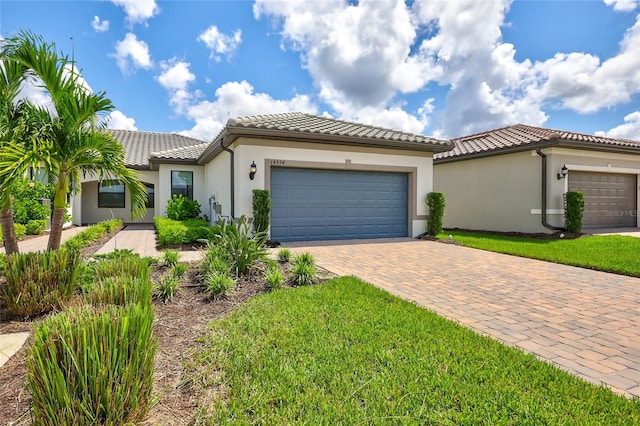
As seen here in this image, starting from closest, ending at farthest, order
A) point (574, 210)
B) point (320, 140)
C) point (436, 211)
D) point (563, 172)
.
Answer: point (320, 140) → point (574, 210) → point (436, 211) → point (563, 172)

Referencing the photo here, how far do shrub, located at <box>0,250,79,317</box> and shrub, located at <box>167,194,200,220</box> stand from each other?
9928 mm

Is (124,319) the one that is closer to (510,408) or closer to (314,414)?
(314,414)

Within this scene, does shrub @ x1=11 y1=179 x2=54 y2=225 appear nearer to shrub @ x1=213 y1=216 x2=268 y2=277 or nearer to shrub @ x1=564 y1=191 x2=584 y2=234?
shrub @ x1=213 y1=216 x2=268 y2=277

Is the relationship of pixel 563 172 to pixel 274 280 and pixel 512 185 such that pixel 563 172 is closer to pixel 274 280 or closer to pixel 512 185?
pixel 512 185

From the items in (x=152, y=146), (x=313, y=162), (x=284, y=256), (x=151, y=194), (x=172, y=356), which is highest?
(x=152, y=146)

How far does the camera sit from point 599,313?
13.9 feet

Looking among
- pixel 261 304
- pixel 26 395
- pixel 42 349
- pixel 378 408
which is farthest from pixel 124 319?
pixel 261 304

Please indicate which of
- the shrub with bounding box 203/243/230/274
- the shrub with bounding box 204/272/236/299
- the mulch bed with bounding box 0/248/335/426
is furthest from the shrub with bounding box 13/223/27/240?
the shrub with bounding box 204/272/236/299

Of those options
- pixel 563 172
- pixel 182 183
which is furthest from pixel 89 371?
pixel 182 183

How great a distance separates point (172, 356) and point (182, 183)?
14.5 meters

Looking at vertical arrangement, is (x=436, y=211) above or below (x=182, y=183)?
below

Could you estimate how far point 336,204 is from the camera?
11164 millimetres

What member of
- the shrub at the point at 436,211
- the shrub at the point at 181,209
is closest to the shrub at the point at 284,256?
the shrub at the point at 436,211

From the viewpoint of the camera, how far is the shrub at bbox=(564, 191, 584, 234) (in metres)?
11.5
